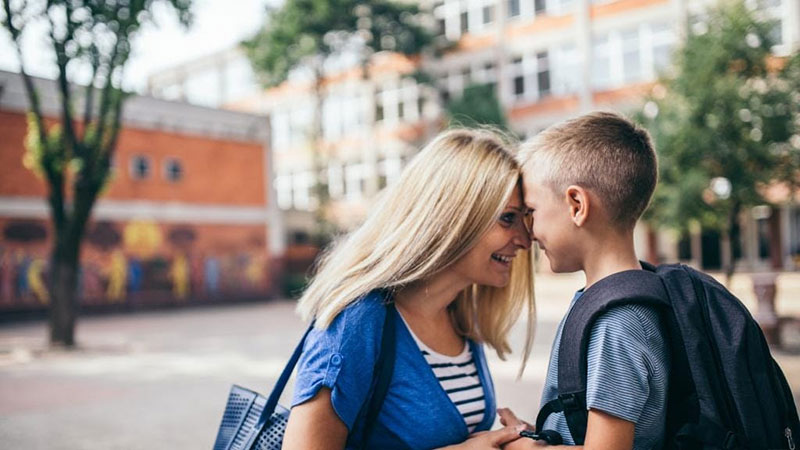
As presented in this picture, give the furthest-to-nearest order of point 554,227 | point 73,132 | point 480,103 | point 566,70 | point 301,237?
point 301,237
point 566,70
point 480,103
point 73,132
point 554,227

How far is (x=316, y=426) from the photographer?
1752 mm

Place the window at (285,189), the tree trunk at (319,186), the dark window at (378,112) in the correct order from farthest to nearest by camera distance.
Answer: the window at (285,189) → the dark window at (378,112) → the tree trunk at (319,186)

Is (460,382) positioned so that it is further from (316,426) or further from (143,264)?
(143,264)

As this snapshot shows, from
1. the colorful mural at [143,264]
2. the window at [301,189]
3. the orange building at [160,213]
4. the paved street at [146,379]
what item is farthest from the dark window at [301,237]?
the paved street at [146,379]

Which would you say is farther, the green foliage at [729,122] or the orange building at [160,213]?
the orange building at [160,213]

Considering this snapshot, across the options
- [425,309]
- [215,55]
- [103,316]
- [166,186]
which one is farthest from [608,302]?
[215,55]

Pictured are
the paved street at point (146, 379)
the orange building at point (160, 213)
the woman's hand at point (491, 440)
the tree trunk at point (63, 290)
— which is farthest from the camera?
the orange building at point (160, 213)

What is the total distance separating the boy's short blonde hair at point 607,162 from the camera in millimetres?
1777

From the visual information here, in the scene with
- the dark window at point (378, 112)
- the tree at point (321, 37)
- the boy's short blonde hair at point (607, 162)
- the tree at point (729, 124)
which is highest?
the tree at point (321, 37)

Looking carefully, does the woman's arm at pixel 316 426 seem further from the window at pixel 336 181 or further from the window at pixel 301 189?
the window at pixel 301 189

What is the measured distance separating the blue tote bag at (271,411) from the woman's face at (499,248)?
298mm

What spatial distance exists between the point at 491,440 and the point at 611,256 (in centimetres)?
57

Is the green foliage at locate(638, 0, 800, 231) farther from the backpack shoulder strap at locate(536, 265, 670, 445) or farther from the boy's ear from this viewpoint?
the backpack shoulder strap at locate(536, 265, 670, 445)

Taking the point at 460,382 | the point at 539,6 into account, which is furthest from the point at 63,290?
the point at 539,6
